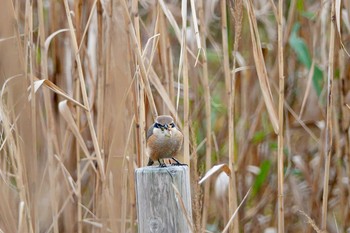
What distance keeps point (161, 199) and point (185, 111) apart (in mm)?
422

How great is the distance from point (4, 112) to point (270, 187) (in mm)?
1214

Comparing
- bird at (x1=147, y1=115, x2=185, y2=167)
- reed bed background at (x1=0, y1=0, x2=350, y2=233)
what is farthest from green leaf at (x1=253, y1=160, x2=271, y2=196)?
bird at (x1=147, y1=115, x2=185, y2=167)

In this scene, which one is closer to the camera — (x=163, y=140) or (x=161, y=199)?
(x=161, y=199)

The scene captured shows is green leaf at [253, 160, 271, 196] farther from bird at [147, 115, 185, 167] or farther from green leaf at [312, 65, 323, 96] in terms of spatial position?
bird at [147, 115, 185, 167]

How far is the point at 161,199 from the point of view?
1.31 metres

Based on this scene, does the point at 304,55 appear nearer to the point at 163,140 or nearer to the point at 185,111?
the point at 185,111

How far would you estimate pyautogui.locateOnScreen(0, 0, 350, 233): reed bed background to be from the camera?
5.60 feet

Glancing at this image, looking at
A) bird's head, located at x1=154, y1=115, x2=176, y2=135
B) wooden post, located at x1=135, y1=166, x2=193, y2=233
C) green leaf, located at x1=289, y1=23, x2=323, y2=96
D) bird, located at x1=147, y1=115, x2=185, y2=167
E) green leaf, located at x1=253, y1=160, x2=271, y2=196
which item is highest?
green leaf, located at x1=289, y1=23, x2=323, y2=96

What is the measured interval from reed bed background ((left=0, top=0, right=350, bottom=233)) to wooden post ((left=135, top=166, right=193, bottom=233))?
79mm

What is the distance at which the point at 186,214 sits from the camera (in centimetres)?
133

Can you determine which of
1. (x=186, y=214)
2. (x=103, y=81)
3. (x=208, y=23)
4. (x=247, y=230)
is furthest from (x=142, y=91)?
(x=247, y=230)

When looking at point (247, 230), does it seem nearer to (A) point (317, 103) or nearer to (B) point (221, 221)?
(B) point (221, 221)

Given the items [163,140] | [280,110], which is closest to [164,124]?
[163,140]

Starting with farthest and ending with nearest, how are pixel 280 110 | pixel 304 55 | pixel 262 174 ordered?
pixel 262 174 → pixel 304 55 → pixel 280 110
